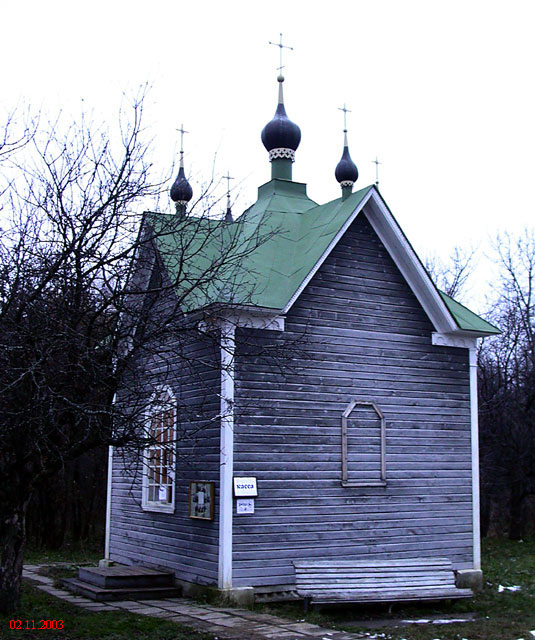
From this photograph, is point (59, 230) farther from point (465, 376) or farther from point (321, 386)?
point (465, 376)

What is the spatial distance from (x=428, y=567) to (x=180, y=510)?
12.8 ft

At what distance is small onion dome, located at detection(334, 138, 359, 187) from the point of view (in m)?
18.2

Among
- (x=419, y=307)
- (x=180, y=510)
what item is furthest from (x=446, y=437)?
(x=180, y=510)

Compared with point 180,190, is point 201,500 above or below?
below

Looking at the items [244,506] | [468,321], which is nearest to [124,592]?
[244,506]

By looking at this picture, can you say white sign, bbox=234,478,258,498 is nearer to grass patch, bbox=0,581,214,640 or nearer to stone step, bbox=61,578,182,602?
stone step, bbox=61,578,182,602

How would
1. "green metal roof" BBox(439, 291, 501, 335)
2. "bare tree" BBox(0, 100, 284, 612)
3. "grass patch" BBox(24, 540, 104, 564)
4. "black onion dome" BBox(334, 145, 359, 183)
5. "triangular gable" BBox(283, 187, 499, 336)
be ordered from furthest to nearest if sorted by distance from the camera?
"black onion dome" BBox(334, 145, 359, 183), "grass patch" BBox(24, 540, 104, 564), "green metal roof" BBox(439, 291, 501, 335), "triangular gable" BBox(283, 187, 499, 336), "bare tree" BBox(0, 100, 284, 612)

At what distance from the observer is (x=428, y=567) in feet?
39.9

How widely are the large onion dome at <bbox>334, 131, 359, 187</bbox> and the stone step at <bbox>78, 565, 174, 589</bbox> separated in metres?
9.68

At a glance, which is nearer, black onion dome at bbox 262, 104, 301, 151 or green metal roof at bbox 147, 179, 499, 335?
green metal roof at bbox 147, 179, 499, 335

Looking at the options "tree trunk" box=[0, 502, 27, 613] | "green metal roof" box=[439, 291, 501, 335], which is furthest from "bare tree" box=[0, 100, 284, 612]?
"green metal roof" box=[439, 291, 501, 335]

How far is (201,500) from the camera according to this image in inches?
482

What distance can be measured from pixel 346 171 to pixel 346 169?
2.0 inches

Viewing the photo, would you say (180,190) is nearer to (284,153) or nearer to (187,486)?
(284,153)
